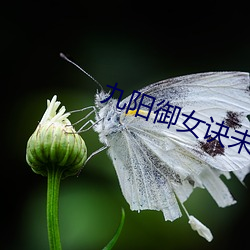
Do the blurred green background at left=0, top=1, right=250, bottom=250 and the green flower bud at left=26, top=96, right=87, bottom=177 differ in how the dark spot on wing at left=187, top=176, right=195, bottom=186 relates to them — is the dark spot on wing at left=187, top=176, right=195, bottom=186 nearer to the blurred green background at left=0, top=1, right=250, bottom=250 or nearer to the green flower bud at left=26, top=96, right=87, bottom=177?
the green flower bud at left=26, top=96, right=87, bottom=177

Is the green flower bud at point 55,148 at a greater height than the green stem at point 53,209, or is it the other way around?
the green flower bud at point 55,148

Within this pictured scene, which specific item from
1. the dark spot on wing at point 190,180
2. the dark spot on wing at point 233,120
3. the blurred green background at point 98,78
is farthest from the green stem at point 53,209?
the blurred green background at point 98,78

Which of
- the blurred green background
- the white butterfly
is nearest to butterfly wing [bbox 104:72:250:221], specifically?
the white butterfly

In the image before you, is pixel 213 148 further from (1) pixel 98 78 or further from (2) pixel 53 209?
(1) pixel 98 78

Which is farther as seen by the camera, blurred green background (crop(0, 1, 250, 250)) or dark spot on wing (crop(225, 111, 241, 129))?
blurred green background (crop(0, 1, 250, 250))

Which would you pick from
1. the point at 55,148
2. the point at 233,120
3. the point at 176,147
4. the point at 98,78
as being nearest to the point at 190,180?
the point at 176,147

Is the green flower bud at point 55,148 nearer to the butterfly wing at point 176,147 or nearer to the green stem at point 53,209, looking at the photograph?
the green stem at point 53,209
